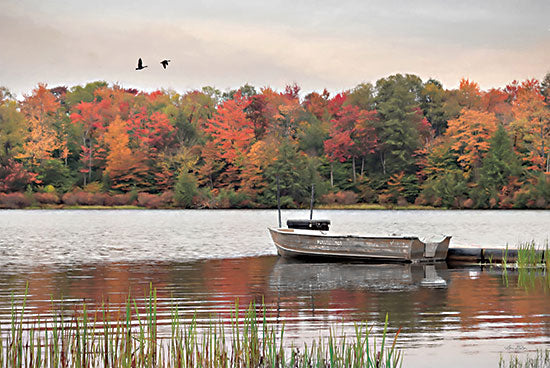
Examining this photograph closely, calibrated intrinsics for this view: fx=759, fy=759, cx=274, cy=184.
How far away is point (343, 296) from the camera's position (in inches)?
731

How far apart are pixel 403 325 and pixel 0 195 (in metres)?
78.6

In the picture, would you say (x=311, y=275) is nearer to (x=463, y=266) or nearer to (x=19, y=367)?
(x=463, y=266)

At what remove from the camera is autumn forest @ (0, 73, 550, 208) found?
81812 millimetres

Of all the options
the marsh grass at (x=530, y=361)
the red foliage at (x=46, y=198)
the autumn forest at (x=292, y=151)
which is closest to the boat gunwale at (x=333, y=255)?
the marsh grass at (x=530, y=361)

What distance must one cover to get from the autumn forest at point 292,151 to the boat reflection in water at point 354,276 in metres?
56.5

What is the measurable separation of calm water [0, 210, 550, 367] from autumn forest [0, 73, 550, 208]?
45817 millimetres

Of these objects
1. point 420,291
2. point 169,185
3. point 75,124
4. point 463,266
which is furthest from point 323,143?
point 420,291

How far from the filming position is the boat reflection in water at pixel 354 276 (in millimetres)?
20828

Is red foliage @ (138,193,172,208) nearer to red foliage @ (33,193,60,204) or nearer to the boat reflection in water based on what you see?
red foliage @ (33,193,60,204)

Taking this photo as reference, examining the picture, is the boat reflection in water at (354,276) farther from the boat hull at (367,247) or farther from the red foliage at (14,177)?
the red foliage at (14,177)

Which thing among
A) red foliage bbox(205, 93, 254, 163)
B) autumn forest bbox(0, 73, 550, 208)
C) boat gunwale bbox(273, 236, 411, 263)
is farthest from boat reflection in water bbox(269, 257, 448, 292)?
red foliage bbox(205, 93, 254, 163)

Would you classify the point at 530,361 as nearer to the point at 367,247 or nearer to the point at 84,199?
the point at 367,247

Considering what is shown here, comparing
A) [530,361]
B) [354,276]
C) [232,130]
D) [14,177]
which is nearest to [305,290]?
[354,276]

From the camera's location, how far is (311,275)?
78.3ft
